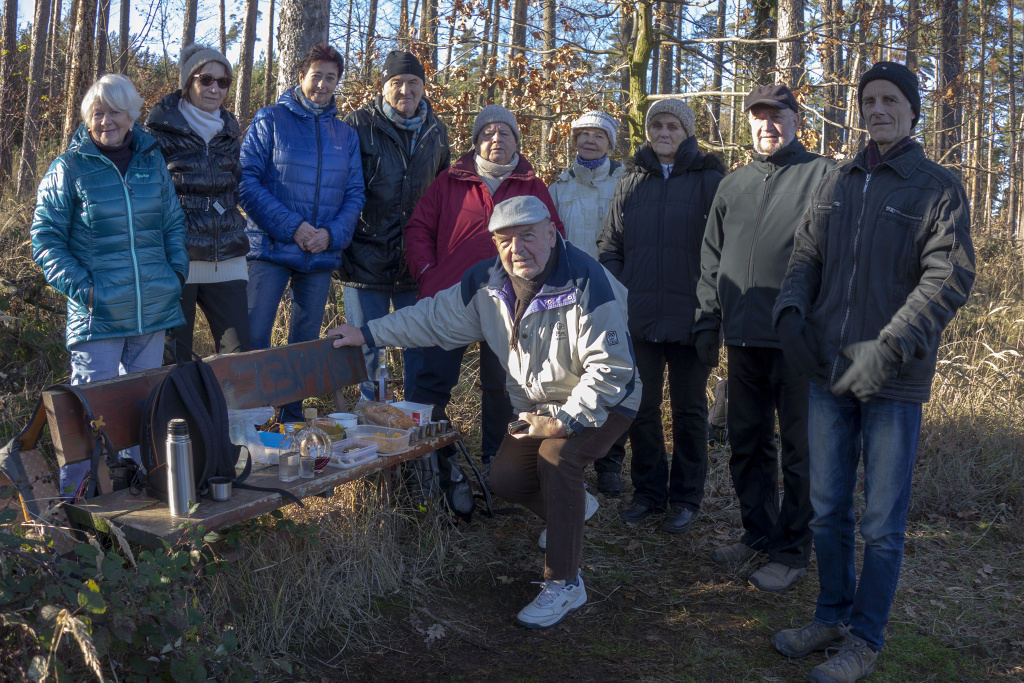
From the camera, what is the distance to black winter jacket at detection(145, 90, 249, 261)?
13.8 ft

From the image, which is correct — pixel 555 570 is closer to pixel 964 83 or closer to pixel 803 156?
pixel 803 156

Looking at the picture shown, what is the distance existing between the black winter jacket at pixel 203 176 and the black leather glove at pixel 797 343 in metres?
2.85

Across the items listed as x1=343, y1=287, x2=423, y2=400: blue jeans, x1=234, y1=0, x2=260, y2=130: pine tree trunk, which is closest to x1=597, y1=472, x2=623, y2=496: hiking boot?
x1=343, y1=287, x2=423, y2=400: blue jeans

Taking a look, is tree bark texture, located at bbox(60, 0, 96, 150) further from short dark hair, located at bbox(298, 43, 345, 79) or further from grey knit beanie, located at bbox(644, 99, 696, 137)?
grey knit beanie, located at bbox(644, 99, 696, 137)

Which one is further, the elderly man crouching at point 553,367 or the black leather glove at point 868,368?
the elderly man crouching at point 553,367

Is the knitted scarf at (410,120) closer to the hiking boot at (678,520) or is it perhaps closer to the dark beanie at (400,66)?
the dark beanie at (400,66)

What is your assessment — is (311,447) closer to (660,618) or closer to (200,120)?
(660,618)

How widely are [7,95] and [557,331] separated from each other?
895 centimetres

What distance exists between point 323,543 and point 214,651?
115 centimetres

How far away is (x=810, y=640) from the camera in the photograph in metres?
3.27

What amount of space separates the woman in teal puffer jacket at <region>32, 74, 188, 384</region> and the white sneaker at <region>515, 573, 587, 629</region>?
222 cm

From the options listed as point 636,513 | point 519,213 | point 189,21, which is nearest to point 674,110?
point 519,213

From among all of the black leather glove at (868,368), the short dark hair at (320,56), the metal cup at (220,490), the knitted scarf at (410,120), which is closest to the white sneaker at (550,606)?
the metal cup at (220,490)

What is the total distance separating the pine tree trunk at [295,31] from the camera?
6.37 metres
